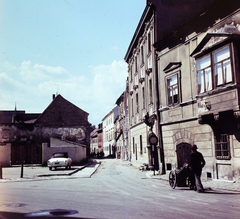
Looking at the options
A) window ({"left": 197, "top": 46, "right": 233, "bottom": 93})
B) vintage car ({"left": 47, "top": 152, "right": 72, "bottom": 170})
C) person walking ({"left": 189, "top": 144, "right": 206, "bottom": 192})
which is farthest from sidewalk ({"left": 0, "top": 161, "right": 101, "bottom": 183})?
person walking ({"left": 189, "top": 144, "right": 206, "bottom": 192})

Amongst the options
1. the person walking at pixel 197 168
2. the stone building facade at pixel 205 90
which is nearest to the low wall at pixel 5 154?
the stone building facade at pixel 205 90

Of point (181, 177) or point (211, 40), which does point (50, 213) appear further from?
point (211, 40)

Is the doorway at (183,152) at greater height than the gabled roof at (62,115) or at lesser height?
lesser

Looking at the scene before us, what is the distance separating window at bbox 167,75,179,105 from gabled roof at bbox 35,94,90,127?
31878 millimetres

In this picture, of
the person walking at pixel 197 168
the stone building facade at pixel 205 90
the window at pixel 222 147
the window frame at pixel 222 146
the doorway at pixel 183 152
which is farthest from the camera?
the doorway at pixel 183 152

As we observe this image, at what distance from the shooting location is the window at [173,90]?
→ 18.8 m

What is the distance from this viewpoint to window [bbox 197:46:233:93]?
45.6ft

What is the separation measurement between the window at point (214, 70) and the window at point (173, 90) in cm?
282

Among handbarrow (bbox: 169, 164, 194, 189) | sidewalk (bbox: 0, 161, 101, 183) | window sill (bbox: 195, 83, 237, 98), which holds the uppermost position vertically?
window sill (bbox: 195, 83, 237, 98)

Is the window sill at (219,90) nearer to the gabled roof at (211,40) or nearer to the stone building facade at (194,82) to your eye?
the stone building facade at (194,82)

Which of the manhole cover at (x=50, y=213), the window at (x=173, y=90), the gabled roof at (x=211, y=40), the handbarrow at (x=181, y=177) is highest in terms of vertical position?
the gabled roof at (x=211, y=40)

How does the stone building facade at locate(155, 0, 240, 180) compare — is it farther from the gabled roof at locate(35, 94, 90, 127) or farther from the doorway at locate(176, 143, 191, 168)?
the gabled roof at locate(35, 94, 90, 127)

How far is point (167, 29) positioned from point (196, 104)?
24.9 ft

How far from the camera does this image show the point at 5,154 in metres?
32.9
